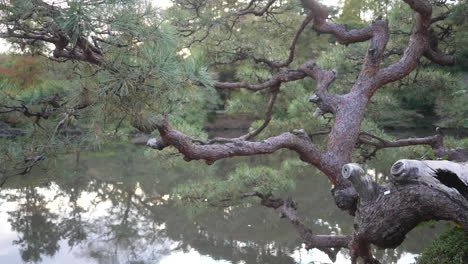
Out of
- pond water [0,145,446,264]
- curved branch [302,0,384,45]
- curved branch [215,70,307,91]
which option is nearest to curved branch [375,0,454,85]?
curved branch [302,0,384,45]

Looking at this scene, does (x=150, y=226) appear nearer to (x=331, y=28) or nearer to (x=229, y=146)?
(x=229, y=146)

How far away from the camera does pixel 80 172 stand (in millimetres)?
6781

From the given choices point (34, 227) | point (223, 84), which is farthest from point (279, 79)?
point (34, 227)

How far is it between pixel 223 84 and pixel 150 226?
86.4 inches

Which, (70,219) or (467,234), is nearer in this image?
(467,234)

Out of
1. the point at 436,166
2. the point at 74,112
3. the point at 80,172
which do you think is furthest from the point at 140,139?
the point at 436,166

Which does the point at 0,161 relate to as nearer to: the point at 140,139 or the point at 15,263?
the point at 15,263

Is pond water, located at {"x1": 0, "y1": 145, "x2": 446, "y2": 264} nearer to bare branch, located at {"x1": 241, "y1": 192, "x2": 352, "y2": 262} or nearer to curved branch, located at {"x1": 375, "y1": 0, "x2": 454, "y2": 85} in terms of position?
bare branch, located at {"x1": 241, "y1": 192, "x2": 352, "y2": 262}

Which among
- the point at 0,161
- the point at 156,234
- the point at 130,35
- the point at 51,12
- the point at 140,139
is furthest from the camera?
the point at 140,139

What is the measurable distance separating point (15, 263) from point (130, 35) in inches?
107

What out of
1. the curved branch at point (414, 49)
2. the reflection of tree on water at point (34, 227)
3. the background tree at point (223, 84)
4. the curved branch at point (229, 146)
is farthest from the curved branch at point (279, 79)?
the reflection of tree on water at point (34, 227)

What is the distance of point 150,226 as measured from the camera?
420 centimetres

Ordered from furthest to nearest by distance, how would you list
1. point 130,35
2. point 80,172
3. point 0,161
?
point 80,172 → point 0,161 → point 130,35

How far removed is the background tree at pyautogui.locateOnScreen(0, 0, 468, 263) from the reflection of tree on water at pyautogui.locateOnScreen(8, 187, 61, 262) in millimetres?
1646
